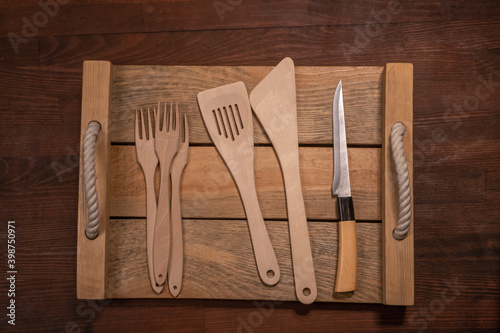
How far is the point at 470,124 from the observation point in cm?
67

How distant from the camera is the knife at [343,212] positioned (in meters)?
0.58

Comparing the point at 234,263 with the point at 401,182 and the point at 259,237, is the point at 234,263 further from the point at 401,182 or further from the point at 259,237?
the point at 401,182

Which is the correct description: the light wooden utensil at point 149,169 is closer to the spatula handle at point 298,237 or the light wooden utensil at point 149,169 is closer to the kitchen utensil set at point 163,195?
the kitchen utensil set at point 163,195

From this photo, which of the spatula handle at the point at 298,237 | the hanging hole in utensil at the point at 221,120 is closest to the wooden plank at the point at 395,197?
the spatula handle at the point at 298,237

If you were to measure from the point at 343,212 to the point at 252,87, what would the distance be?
0.25 m

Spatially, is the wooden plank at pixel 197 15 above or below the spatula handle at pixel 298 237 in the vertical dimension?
above

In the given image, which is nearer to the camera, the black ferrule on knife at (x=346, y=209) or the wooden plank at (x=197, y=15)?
the black ferrule on knife at (x=346, y=209)

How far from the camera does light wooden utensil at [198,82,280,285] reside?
1.96 feet

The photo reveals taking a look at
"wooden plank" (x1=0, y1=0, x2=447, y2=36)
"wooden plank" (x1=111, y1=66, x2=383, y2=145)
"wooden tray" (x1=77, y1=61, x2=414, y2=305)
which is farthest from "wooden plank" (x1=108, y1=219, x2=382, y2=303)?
"wooden plank" (x1=0, y1=0, x2=447, y2=36)

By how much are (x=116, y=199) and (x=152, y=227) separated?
8 centimetres

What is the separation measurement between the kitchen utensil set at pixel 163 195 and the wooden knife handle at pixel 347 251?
0.25 m

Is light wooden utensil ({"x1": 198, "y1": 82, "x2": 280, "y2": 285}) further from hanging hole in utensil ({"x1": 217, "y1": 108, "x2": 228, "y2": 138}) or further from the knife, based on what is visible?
the knife

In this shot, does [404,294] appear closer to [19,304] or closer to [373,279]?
[373,279]

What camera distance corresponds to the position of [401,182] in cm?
56
